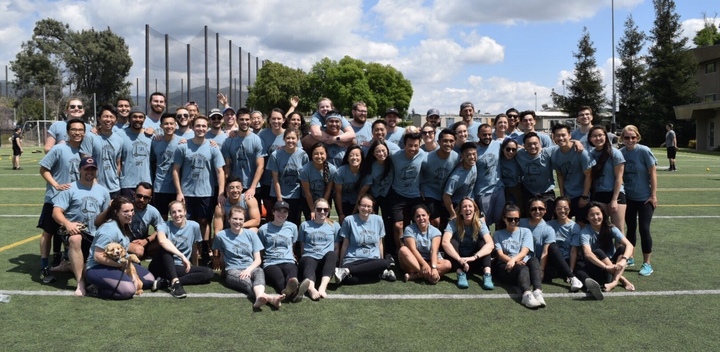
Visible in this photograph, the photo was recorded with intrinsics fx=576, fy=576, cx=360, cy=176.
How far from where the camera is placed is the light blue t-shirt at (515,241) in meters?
6.00

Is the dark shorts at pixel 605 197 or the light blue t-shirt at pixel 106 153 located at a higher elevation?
the light blue t-shirt at pixel 106 153

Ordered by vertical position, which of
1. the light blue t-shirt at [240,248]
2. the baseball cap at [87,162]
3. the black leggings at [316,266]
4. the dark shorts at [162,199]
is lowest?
the black leggings at [316,266]

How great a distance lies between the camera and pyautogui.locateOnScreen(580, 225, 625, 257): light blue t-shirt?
602 centimetres

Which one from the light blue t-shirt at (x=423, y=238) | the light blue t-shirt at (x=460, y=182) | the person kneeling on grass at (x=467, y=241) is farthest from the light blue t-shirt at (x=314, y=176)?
the person kneeling on grass at (x=467, y=241)

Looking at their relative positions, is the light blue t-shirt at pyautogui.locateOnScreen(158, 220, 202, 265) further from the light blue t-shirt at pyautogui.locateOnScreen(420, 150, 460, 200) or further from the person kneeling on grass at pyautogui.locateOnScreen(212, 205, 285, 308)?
the light blue t-shirt at pyautogui.locateOnScreen(420, 150, 460, 200)

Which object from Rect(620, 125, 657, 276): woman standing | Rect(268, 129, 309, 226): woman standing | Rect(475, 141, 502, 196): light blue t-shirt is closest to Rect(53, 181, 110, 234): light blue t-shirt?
Rect(268, 129, 309, 226): woman standing

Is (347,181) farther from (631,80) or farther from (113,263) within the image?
(631,80)

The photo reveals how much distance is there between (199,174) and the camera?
668 centimetres

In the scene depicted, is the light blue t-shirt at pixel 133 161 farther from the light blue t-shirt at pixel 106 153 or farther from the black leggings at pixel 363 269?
the black leggings at pixel 363 269

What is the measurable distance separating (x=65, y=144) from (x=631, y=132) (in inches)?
246

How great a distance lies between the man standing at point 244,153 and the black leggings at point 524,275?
3013 millimetres

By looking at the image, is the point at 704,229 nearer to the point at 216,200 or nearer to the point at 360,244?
the point at 360,244

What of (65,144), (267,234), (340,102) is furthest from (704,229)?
(340,102)

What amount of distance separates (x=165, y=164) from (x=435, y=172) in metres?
3.18
